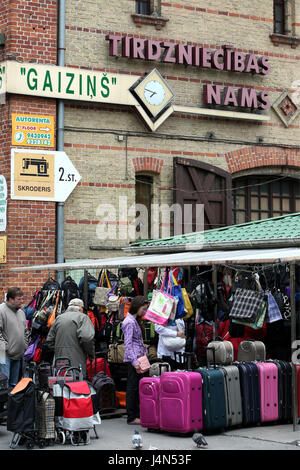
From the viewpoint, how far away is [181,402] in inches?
414

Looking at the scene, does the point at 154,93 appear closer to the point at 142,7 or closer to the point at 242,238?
the point at 142,7

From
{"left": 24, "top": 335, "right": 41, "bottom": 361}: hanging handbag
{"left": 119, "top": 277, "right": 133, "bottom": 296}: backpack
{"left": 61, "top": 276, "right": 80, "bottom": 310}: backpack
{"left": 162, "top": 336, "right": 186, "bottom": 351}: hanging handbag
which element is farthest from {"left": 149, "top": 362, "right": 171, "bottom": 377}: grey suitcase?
{"left": 61, "top": 276, "right": 80, "bottom": 310}: backpack

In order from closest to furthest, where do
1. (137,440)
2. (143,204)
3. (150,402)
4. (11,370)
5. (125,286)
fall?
(137,440) < (150,402) < (11,370) < (125,286) < (143,204)

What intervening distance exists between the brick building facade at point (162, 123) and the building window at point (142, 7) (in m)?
0.02

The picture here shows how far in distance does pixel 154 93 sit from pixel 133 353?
29.8ft

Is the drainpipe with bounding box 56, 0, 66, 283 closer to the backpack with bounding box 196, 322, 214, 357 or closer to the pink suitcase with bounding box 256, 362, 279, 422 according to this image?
the backpack with bounding box 196, 322, 214, 357

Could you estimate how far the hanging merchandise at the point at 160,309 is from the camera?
11.9 metres

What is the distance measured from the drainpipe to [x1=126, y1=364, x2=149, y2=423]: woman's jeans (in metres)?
6.51

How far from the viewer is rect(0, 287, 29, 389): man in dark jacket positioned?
1209 cm

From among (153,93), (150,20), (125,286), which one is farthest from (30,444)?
(150,20)

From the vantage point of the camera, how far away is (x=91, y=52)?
1867 centimetres

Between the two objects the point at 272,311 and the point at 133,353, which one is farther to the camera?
the point at 272,311
